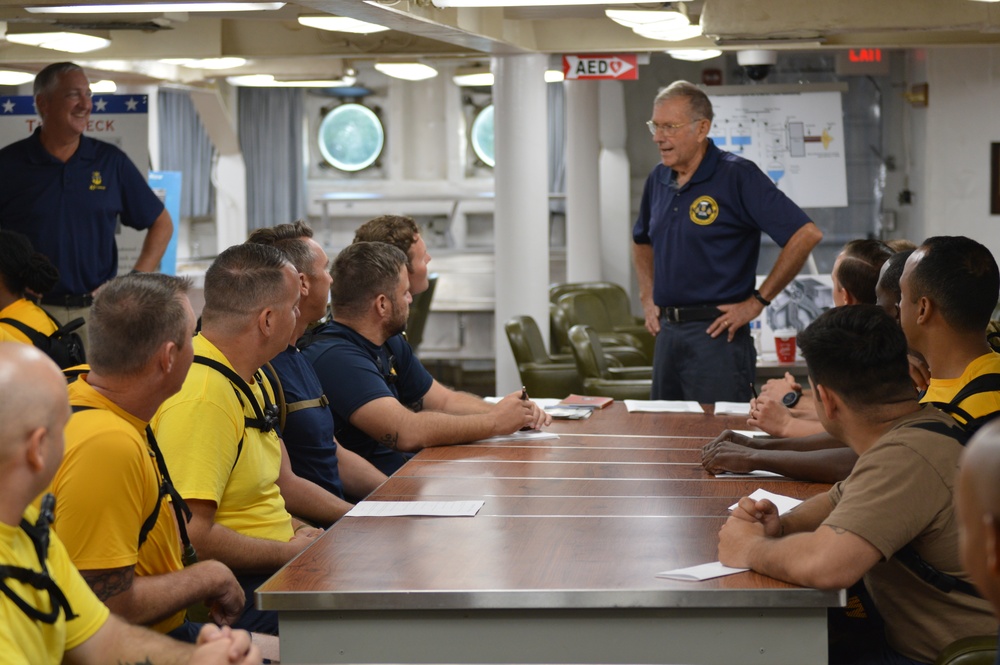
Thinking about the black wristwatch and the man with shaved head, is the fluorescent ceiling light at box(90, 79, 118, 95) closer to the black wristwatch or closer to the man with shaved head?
the black wristwatch

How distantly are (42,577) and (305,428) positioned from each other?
1.78m

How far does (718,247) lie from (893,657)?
298 cm

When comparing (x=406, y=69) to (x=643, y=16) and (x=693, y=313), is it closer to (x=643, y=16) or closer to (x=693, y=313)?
(x=643, y=16)

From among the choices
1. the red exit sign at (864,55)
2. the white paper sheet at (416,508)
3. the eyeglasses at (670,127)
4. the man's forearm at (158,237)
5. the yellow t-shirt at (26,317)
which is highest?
the red exit sign at (864,55)

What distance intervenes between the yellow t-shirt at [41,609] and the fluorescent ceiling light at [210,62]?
714 centimetres

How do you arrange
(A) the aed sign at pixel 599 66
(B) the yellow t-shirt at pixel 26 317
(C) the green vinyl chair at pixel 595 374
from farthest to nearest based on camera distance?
1. (A) the aed sign at pixel 599 66
2. (C) the green vinyl chair at pixel 595 374
3. (B) the yellow t-shirt at pixel 26 317

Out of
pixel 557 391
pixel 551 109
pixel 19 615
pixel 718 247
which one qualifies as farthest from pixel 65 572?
pixel 551 109

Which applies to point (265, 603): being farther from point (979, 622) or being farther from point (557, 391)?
point (557, 391)

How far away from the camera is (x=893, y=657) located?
9.01 ft

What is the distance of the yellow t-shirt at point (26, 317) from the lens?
4.64 meters

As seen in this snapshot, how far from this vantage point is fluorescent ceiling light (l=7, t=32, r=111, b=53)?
7161 millimetres

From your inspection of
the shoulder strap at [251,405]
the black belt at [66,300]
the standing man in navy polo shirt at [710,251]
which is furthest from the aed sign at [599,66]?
the shoulder strap at [251,405]

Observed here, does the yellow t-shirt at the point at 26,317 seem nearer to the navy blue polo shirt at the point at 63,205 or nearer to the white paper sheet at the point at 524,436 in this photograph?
the navy blue polo shirt at the point at 63,205

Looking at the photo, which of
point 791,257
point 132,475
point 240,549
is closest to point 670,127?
point 791,257
